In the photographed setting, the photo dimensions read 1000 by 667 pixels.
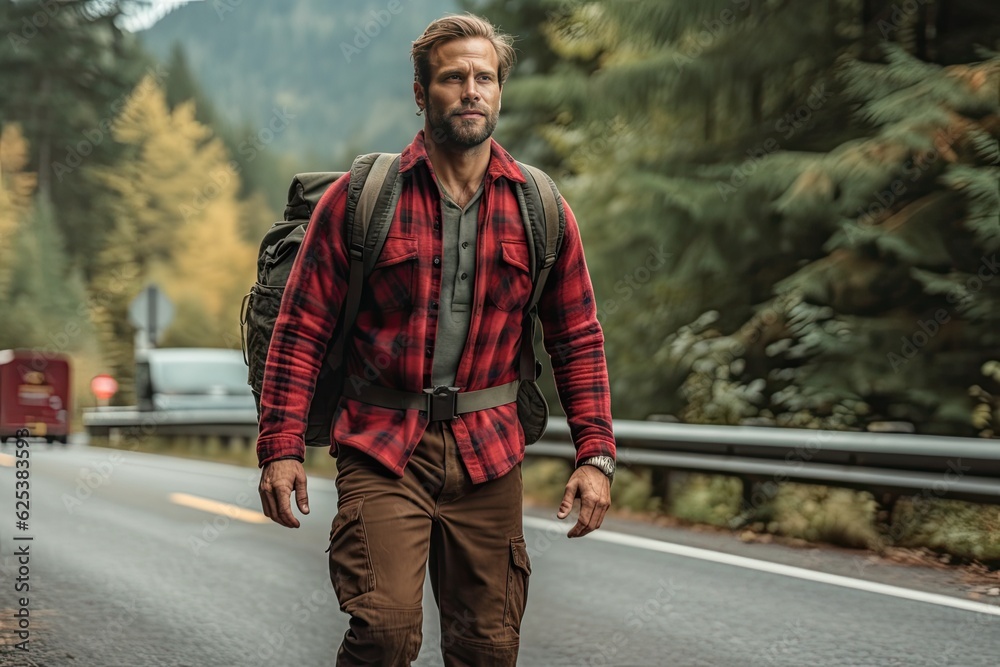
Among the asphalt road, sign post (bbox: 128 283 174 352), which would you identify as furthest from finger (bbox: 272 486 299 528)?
sign post (bbox: 128 283 174 352)

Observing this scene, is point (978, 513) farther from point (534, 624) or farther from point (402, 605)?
point (402, 605)

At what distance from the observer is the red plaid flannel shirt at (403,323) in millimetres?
3457

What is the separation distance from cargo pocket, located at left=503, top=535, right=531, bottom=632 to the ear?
1.10m

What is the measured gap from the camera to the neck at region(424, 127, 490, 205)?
140 inches

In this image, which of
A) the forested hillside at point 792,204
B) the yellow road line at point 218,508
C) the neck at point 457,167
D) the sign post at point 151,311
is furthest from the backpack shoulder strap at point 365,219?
the sign post at point 151,311

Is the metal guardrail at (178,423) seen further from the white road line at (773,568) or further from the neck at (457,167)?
the neck at (457,167)

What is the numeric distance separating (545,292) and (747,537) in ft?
19.2

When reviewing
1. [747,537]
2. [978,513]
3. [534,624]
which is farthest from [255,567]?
[978,513]

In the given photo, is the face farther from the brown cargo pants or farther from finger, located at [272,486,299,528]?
finger, located at [272,486,299,528]

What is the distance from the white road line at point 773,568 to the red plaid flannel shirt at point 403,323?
391 cm

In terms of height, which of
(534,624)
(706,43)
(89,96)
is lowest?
(534,624)

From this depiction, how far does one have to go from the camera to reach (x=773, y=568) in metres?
7.87

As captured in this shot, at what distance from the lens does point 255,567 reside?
26.7 ft

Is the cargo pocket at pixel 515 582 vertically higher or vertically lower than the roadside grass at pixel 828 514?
higher
